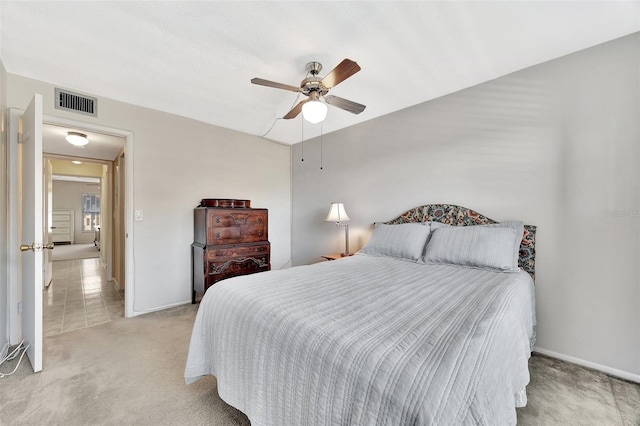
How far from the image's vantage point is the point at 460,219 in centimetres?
260

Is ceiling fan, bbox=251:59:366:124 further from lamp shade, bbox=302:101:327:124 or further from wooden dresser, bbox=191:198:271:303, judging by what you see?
wooden dresser, bbox=191:198:271:303

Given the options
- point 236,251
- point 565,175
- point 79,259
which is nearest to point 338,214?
point 236,251

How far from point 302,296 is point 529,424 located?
4.70 feet

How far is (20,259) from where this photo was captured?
91.4 inches

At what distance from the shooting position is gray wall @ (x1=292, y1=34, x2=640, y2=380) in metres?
1.87

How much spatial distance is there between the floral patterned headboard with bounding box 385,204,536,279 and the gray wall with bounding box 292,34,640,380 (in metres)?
0.07

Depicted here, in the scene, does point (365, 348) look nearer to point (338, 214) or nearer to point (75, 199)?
point (338, 214)

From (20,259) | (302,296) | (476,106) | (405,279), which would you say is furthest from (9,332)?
(476,106)

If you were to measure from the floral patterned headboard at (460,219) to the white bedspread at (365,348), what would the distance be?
569 mm

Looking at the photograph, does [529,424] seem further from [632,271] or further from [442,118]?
[442,118]

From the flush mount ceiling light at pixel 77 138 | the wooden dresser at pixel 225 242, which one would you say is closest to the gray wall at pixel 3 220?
the flush mount ceiling light at pixel 77 138

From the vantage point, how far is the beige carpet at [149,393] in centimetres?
147

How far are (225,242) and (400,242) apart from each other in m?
2.07

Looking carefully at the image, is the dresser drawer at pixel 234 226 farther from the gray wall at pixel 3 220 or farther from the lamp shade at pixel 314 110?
the lamp shade at pixel 314 110
